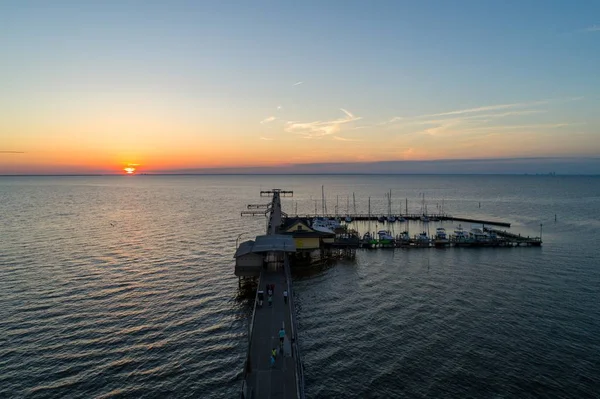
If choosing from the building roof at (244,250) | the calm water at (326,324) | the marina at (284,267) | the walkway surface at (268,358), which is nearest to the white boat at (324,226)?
the marina at (284,267)

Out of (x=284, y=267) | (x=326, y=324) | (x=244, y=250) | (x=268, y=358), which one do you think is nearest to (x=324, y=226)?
(x=284, y=267)

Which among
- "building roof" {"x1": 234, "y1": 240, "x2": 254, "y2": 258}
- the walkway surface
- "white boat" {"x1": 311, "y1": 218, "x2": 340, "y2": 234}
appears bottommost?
the walkway surface

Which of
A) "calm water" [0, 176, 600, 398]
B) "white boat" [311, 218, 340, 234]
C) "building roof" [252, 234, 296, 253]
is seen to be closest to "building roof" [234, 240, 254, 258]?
"building roof" [252, 234, 296, 253]

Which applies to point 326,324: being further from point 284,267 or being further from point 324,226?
point 324,226

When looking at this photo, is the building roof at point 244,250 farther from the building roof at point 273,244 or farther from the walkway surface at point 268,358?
the walkway surface at point 268,358

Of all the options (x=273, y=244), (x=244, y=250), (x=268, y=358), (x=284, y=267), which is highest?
(x=273, y=244)

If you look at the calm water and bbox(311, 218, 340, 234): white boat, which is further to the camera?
bbox(311, 218, 340, 234): white boat

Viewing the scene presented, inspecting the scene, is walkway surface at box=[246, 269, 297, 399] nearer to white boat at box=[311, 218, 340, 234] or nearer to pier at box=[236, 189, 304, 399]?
pier at box=[236, 189, 304, 399]

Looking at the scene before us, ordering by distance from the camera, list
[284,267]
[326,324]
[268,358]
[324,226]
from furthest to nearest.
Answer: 1. [324,226]
2. [284,267]
3. [326,324]
4. [268,358]
